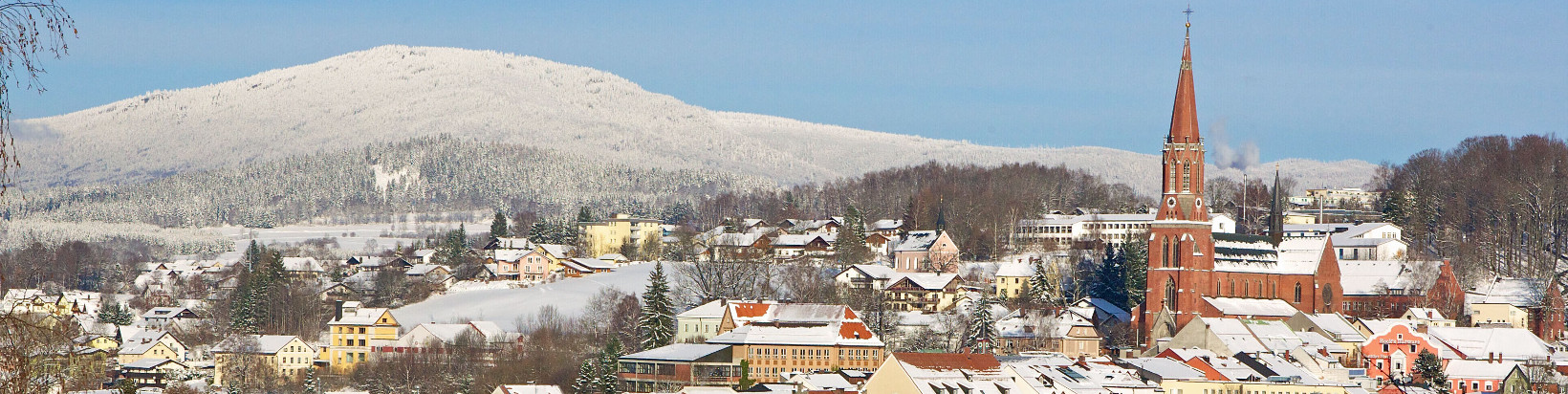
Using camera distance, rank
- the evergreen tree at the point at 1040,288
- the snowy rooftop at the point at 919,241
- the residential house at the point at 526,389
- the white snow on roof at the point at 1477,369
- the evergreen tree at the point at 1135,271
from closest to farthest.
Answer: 1. the residential house at the point at 526,389
2. the white snow on roof at the point at 1477,369
3. the evergreen tree at the point at 1135,271
4. the evergreen tree at the point at 1040,288
5. the snowy rooftop at the point at 919,241

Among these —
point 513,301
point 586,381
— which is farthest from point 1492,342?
point 513,301

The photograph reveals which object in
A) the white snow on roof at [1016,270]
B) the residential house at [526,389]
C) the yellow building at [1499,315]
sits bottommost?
the residential house at [526,389]

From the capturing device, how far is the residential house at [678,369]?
72000 millimetres

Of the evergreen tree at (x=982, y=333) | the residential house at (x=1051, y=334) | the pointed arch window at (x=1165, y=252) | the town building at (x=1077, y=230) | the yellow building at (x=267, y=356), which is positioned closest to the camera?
the residential house at (x=1051, y=334)

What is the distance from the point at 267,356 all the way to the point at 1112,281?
137ft

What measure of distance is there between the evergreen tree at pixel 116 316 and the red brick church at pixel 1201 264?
6250 centimetres

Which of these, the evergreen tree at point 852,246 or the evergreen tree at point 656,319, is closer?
the evergreen tree at point 656,319

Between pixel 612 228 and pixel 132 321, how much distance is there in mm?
39909

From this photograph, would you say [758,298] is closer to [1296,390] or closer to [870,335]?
[870,335]

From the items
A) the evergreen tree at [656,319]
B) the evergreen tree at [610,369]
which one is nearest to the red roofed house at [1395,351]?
the evergreen tree at [656,319]

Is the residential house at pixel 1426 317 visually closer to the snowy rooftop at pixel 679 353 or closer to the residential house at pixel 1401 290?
the residential house at pixel 1401 290

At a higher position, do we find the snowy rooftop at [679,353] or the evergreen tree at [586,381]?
the snowy rooftop at [679,353]

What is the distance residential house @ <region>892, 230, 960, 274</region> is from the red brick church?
67.9 feet

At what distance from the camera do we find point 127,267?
527 feet
